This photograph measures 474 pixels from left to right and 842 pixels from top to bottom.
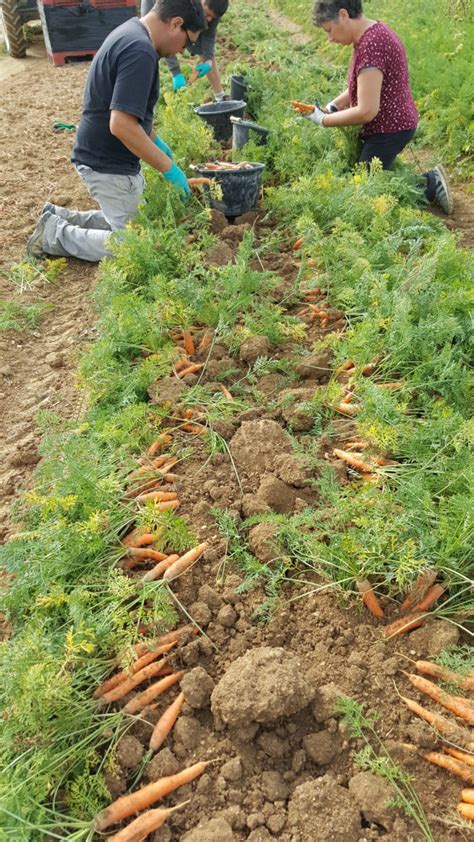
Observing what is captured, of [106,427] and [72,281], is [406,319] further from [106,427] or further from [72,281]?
[72,281]

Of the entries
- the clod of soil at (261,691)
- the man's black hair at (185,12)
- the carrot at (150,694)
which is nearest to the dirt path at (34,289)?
the carrot at (150,694)

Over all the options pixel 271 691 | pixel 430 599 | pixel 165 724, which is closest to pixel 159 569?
pixel 165 724

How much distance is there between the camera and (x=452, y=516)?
2658 mm

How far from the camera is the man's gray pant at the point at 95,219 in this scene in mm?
5367

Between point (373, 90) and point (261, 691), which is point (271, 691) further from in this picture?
point (373, 90)

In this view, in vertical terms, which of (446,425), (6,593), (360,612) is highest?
(446,425)

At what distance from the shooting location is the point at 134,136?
181 inches

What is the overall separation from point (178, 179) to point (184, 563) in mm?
3511

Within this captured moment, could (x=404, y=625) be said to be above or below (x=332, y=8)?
below

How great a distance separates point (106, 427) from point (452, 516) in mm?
1735

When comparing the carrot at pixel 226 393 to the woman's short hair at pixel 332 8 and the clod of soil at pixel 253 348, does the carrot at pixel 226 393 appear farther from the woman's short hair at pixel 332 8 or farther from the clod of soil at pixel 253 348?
the woman's short hair at pixel 332 8

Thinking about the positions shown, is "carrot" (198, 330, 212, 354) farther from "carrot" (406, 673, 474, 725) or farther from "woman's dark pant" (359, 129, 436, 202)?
"woman's dark pant" (359, 129, 436, 202)

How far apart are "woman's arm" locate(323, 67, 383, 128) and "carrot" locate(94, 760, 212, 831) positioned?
5168 millimetres

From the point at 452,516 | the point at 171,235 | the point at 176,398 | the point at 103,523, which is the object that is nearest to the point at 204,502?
the point at 103,523
